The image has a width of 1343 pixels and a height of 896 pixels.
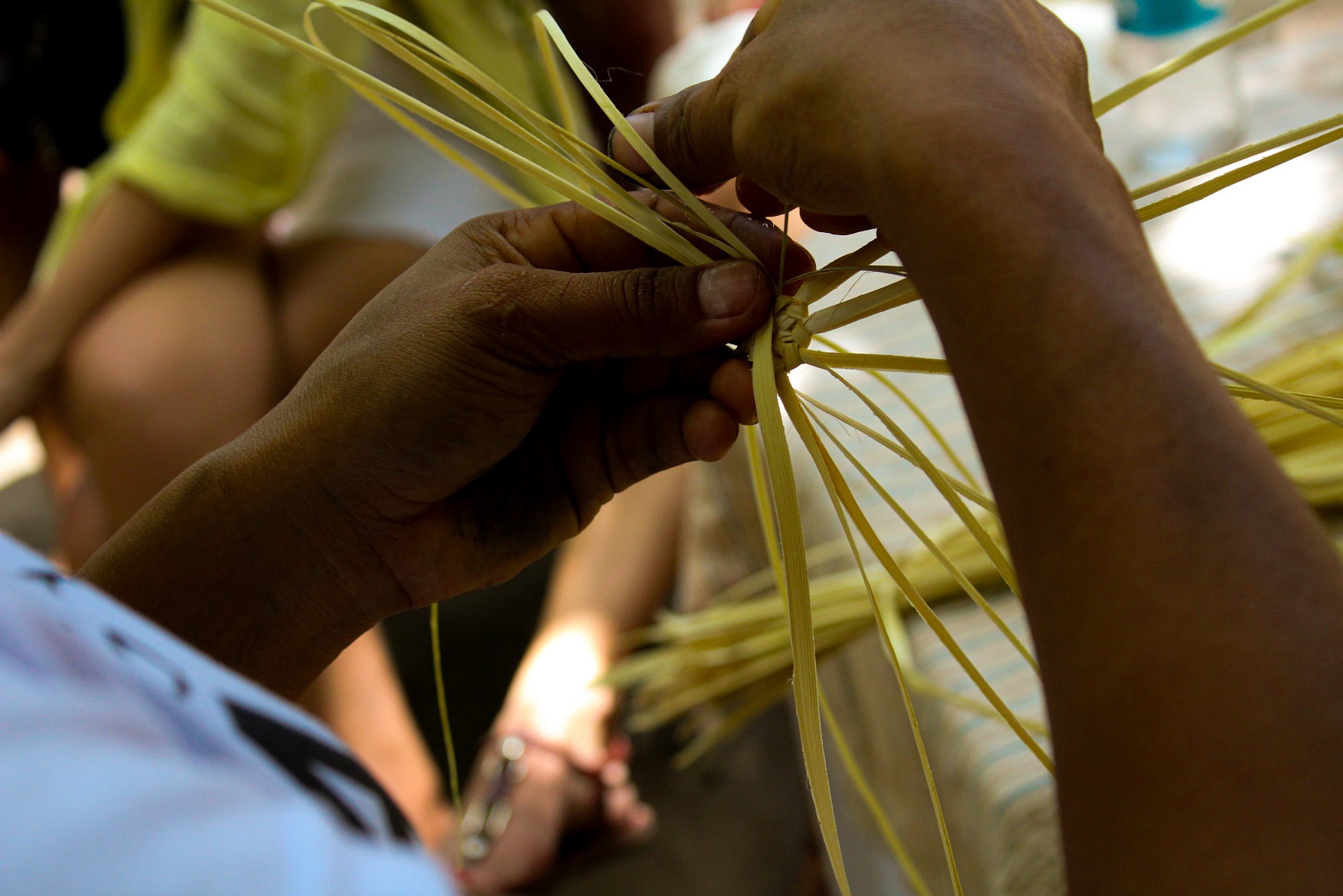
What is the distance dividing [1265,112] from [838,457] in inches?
25.9

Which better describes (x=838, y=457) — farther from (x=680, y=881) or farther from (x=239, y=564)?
(x=680, y=881)

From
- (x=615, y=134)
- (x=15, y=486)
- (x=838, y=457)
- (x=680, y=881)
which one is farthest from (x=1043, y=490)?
(x=15, y=486)

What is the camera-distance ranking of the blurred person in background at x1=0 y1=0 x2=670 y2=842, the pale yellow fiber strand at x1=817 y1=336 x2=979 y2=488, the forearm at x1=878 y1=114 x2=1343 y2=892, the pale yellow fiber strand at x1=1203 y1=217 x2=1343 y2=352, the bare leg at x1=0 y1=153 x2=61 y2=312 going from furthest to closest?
the bare leg at x1=0 y1=153 x2=61 y2=312
the blurred person in background at x1=0 y1=0 x2=670 y2=842
the pale yellow fiber strand at x1=1203 y1=217 x2=1343 y2=352
the pale yellow fiber strand at x1=817 y1=336 x2=979 y2=488
the forearm at x1=878 y1=114 x2=1343 y2=892

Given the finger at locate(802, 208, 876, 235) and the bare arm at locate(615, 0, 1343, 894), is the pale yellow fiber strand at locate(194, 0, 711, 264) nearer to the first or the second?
the finger at locate(802, 208, 876, 235)

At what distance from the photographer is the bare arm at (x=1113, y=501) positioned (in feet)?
0.86

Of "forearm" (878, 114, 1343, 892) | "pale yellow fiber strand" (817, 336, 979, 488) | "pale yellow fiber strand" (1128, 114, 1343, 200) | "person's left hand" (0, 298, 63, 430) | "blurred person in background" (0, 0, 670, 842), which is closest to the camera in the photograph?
"forearm" (878, 114, 1343, 892)

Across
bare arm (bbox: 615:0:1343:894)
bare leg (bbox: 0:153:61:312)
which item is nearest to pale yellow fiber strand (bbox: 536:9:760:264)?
bare arm (bbox: 615:0:1343:894)

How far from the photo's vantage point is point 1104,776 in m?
0.28

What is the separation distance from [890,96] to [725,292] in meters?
0.14

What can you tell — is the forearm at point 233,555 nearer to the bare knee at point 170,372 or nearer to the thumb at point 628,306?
the thumb at point 628,306

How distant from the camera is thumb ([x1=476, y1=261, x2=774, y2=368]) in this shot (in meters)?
0.45

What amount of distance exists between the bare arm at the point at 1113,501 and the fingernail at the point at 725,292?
12cm

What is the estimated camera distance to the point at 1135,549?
0.91 ft

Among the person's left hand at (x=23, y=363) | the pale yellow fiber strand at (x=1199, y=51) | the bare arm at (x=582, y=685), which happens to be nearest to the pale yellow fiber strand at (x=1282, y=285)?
the pale yellow fiber strand at (x=1199, y=51)
